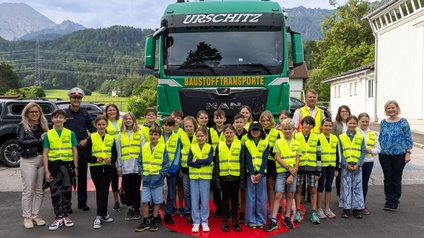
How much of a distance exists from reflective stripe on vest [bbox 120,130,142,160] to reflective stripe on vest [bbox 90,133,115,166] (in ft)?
0.61

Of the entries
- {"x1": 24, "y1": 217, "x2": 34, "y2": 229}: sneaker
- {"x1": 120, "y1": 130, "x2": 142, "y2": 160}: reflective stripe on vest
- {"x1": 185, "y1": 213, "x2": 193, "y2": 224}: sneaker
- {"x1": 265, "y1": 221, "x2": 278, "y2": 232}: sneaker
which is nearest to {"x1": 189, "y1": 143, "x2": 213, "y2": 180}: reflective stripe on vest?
{"x1": 185, "y1": 213, "x2": 193, "y2": 224}: sneaker

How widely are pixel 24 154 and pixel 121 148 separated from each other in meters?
1.33

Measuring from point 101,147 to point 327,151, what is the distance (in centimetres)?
333

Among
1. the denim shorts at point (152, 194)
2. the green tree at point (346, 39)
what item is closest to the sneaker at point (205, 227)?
the denim shorts at point (152, 194)

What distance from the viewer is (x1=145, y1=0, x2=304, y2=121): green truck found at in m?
7.53

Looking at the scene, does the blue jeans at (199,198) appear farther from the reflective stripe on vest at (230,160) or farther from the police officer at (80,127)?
the police officer at (80,127)

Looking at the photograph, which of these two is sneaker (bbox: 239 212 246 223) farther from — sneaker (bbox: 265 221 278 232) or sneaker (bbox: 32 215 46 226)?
sneaker (bbox: 32 215 46 226)

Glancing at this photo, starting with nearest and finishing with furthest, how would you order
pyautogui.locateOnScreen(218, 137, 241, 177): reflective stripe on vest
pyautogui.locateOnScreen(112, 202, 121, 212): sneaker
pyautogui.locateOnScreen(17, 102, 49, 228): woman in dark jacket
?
pyautogui.locateOnScreen(218, 137, 241, 177): reflective stripe on vest → pyautogui.locateOnScreen(17, 102, 49, 228): woman in dark jacket → pyautogui.locateOnScreen(112, 202, 121, 212): sneaker

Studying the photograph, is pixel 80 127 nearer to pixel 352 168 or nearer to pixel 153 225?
pixel 153 225

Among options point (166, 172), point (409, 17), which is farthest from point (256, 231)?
point (409, 17)

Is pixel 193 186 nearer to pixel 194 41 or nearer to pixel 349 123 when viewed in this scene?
pixel 349 123

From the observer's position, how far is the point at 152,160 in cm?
554

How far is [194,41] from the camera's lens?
773cm

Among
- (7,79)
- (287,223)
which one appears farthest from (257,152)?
(7,79)
